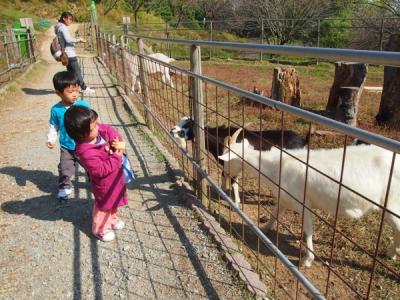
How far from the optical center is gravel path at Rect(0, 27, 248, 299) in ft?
8.54

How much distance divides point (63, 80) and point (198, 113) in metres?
1.31

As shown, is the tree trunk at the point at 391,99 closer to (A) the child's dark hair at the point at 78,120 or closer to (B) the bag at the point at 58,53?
(A) the child's dark hair at the point at 78,120

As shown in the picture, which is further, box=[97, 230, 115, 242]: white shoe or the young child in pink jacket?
box=[97, 230, 115, 242]: white shoe

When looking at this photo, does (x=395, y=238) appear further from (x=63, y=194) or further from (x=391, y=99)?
(x=391, y=99)

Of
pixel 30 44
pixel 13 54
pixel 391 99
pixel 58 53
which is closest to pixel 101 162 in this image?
pixel 391 99

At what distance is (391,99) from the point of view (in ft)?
21.4

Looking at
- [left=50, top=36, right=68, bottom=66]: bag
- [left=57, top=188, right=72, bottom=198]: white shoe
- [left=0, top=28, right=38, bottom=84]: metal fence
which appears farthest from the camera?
[left=0, top=28, right=38, bottom=84]: metal fence

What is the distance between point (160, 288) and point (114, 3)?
43.0 metres

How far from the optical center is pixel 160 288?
2.59 m

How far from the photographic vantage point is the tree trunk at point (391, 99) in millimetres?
6451

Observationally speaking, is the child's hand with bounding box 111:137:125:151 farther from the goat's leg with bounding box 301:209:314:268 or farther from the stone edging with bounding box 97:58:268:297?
the goat's leg with bounding box 301:209:314:268

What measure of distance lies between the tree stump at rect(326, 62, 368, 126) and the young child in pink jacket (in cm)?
447

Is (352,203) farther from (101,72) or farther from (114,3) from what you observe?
(114,3)

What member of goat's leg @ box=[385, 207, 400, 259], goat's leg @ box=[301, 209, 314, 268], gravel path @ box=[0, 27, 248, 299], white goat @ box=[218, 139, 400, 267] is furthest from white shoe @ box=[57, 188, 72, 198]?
goat's leg @ box=[385, 207, 400, 259]
